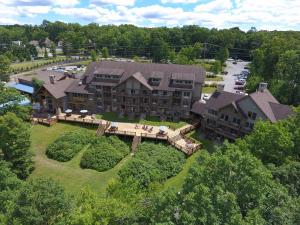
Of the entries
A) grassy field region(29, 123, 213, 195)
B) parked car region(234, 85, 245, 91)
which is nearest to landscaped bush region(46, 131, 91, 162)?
grassy field region(29, 123, 213, 195)

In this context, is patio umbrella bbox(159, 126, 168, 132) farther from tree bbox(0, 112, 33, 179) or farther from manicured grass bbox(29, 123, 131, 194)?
tree bbox(0, 112, 33, 179)

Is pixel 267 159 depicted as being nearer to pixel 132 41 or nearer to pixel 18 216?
pixel 18 216

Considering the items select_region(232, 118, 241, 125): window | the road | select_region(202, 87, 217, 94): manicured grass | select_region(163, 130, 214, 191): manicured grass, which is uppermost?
select_region(232, 118, 241, 125): window

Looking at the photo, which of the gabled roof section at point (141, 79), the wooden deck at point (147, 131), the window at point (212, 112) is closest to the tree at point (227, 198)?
the wooden deck at point (147, 131)

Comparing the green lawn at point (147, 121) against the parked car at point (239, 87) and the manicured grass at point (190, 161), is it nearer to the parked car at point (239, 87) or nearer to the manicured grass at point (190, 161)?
the manicured grass at point (190, 161)

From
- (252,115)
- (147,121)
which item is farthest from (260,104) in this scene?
(147,121)

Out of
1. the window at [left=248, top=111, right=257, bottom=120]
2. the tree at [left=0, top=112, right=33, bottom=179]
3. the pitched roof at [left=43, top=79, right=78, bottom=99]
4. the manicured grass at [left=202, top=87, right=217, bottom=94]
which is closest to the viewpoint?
the tree at [left=0, top=112, right=33, bottom=179]
